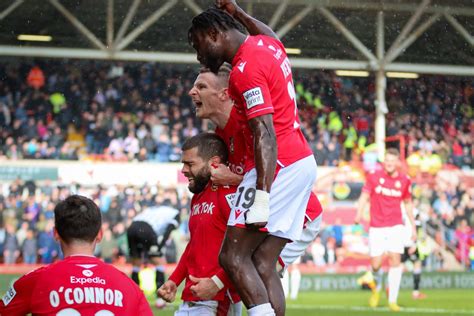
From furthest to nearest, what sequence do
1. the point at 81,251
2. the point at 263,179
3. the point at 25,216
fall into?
the point at 25,216 < the point at 263,179 < the point at 81,251

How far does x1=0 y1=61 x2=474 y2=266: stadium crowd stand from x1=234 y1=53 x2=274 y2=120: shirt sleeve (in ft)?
34.8

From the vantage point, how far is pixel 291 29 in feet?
65.5

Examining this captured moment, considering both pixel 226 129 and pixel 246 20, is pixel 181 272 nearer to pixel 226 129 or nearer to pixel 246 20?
pixel 226 129

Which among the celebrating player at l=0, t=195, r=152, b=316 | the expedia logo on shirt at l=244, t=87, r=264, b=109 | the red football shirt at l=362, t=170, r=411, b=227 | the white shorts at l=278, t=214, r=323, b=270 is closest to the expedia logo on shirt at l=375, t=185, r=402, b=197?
the red football shirt at l=362, t=170, r=411, b=227

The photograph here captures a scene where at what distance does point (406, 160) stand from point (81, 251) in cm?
1505

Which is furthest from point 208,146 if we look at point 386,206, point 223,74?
point 386,206

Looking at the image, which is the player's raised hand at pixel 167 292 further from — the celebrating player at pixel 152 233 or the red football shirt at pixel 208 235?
the celebrating player at pixel 152 233

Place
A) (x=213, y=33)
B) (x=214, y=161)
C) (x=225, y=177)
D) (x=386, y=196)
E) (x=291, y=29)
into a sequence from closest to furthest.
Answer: (x=213, y=33) → (x=225, y=177) → (x=214, y=161) → (x=386, y=196) → (x=291, y=29)

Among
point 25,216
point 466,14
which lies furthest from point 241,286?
point 466,14

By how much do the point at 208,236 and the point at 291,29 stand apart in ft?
50.0

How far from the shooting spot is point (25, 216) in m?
15.6

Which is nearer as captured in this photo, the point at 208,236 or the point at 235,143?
the point at 208,236

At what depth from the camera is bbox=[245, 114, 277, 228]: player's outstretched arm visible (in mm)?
4660

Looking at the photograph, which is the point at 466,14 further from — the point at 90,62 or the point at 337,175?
the point at 90,62
